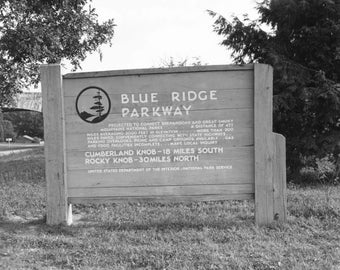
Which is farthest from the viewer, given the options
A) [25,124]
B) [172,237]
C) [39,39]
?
[25,124]

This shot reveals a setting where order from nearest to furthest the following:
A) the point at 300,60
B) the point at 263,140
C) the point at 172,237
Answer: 1. the point at 172,237
2. the point at 263,140
3. the point at 300,60

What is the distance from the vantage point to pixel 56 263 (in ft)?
12.2

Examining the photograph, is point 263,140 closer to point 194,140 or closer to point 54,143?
point 194,140

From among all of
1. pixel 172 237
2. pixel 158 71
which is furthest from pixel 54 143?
pixel 172 237

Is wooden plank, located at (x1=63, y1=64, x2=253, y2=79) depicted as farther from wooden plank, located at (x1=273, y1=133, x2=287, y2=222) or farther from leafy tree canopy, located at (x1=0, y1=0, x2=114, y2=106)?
leafy tree canopy, located at (x1=0, y1=0, x2=114, y2=106)

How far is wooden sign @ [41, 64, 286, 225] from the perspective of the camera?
4.77 metres

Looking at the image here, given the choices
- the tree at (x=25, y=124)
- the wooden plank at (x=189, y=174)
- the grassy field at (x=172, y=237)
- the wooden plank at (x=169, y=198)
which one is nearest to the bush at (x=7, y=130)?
the tree at (x=25, y=124)

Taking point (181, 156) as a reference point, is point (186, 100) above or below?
above

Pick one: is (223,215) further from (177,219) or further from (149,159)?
(149,159)

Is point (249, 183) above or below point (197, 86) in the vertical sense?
below

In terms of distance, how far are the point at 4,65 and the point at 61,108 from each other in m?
7.34

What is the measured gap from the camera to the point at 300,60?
829 centimetres

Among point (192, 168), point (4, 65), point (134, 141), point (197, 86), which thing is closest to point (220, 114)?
point (197, 86)

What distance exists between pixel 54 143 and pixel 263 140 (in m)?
2.52
